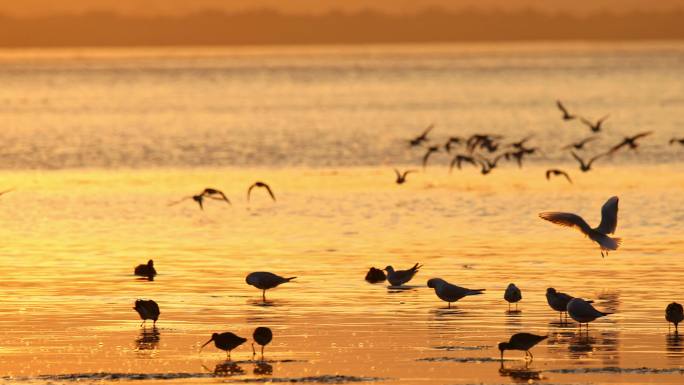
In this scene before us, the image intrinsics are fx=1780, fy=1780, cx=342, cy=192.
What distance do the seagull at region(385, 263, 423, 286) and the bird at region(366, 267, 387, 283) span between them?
0.22 metres

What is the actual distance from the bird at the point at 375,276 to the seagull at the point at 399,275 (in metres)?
0.22

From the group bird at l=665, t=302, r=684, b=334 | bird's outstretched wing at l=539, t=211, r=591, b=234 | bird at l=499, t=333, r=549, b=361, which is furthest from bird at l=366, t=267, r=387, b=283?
bird at l=499, t=333, r=549, b=361

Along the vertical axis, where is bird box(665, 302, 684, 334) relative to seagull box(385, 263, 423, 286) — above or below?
below

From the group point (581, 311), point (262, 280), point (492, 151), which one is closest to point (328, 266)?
point (262, 280)

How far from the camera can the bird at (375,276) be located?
28984 millimetres

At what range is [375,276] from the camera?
2898 cm

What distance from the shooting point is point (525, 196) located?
47.6m

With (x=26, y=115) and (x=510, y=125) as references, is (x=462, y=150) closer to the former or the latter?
(x=510, y=125)

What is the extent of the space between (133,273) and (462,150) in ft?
153

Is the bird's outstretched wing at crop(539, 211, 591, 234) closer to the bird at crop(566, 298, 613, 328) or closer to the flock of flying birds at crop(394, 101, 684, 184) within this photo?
the bird at crop(566, 298, 613, 328)

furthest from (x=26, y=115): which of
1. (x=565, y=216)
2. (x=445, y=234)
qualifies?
(x=565, y=216)

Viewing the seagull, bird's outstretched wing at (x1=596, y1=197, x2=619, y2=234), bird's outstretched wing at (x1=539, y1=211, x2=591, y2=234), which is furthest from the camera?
bird's outstretched wing at (x1=596, y1=197, x2=619, y2=234)

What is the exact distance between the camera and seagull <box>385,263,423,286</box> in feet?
93.1

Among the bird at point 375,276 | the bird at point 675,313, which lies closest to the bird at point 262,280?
the bird at point 375,276
